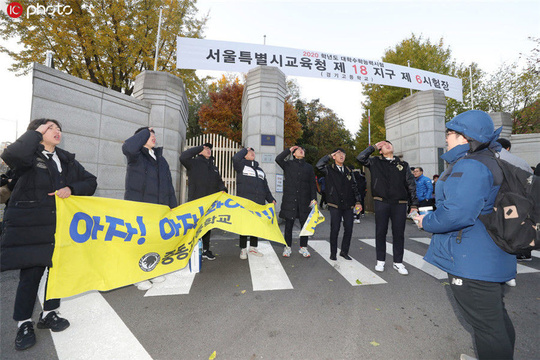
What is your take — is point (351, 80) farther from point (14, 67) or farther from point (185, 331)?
point (14, 67)

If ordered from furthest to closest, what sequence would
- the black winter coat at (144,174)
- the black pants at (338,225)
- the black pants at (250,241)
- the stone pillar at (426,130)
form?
the stone pillar at (426,130)
the black pants at (250,241)
the black pants at (338,225)
the black winter coat at (144,174)

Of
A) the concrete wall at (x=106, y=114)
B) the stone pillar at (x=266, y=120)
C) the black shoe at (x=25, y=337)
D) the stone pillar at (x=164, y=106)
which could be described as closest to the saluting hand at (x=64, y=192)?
the black shoe at (x=25, y=337)

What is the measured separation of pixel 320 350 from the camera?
231 cm

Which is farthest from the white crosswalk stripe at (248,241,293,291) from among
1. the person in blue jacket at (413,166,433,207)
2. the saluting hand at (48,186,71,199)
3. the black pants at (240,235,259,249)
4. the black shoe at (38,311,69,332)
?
the person in blue jacket at (413,166,433,207)

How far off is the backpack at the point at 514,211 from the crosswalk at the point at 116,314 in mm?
2545

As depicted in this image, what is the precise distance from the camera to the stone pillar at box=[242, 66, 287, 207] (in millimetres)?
9219

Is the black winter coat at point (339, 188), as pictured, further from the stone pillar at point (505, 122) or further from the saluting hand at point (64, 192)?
the stone pillar at point (505, 122)

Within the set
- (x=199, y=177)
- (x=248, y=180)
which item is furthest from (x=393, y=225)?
(x=199, y=177)

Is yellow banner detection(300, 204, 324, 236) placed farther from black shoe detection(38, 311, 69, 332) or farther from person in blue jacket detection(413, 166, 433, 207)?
person in blue jacket detection(413, 166, 433, 207)

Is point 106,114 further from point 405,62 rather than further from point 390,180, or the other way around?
point 405,62

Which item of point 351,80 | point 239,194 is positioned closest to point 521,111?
point 351,80

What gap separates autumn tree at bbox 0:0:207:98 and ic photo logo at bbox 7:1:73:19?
17 centimetres

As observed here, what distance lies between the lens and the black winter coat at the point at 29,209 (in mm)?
2307

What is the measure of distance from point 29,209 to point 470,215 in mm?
3742
